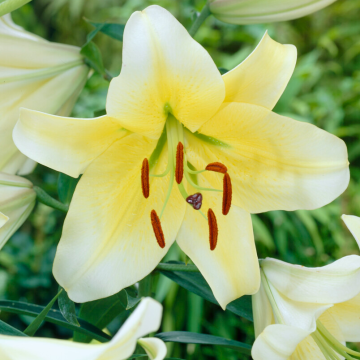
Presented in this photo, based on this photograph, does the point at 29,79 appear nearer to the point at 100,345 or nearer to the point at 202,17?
the point at 202,17

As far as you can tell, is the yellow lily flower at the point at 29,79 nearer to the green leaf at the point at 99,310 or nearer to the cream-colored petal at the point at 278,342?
the green leaf at the point at 99,310

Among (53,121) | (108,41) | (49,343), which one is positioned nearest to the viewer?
(49,343)

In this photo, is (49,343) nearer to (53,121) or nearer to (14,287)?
(53,121)

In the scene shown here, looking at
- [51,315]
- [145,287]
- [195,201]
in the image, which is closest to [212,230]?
[195,201]

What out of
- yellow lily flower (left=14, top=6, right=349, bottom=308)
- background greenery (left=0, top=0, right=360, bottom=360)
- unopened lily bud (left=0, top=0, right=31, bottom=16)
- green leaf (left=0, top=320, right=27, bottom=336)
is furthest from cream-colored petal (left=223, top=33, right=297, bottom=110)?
background greenery (left=0, top=0, right=360, bottom=360)

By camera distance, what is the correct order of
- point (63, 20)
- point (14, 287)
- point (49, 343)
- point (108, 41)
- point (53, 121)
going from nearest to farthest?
point (49, 343) < point (53, 121) < point (14, 287) < point (108, 41) < point (63, 20)

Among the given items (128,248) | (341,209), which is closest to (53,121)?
(128,248)

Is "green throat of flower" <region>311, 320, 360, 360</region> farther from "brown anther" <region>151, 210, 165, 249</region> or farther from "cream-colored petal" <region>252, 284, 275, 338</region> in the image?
"brown anther" <region>151, 210, 165, 249</region>
